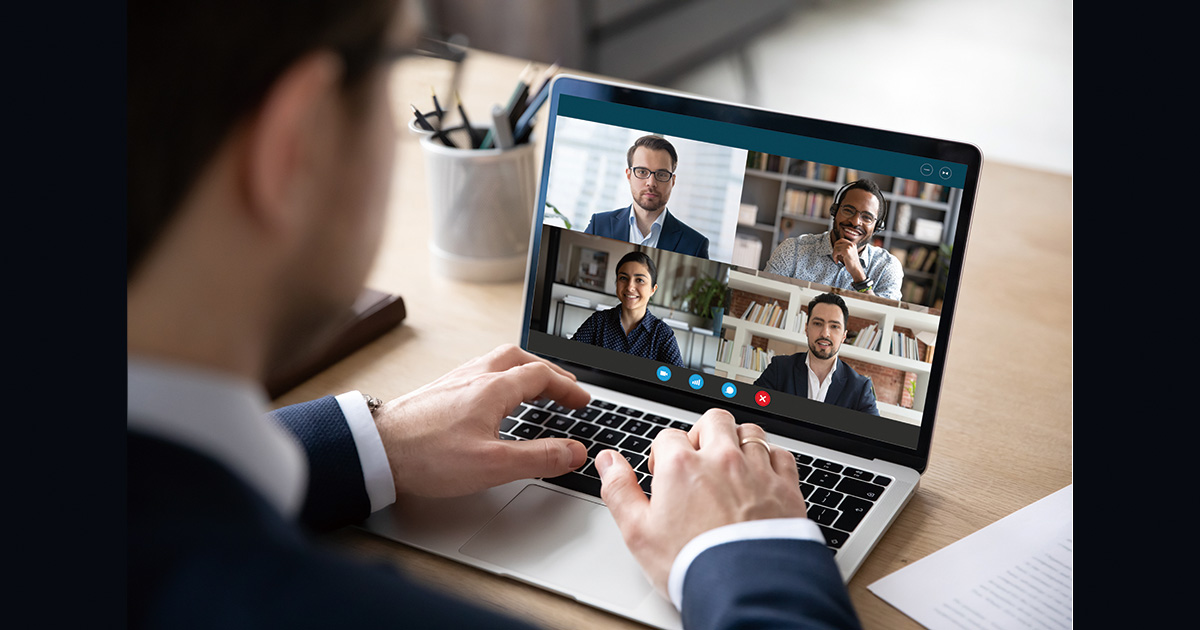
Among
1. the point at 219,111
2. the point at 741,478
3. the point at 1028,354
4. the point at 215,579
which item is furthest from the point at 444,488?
the point at 1028,354

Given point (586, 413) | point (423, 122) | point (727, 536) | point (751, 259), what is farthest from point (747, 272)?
point (423, 122)

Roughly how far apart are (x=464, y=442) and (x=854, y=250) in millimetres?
411

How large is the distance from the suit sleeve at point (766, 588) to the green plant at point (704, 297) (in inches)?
12.4

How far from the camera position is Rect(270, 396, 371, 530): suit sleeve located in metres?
0.78

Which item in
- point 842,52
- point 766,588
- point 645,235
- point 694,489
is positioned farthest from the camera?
point 842,52

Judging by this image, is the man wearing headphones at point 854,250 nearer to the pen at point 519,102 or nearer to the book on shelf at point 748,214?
the book on shelf at point 748,214

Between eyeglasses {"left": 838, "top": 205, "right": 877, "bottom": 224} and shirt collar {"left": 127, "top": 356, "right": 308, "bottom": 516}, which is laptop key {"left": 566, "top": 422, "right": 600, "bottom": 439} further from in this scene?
shirt collar {"left": 127, "top": 356, "right": 308, "bottom": 516}

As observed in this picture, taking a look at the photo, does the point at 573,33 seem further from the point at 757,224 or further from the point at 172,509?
the point at 172,509

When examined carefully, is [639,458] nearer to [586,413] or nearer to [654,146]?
[586,413]

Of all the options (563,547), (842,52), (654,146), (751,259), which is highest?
(842,52)

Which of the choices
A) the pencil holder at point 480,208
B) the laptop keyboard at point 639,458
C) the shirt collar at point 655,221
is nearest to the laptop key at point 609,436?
the laptop keyboard at point 639,458

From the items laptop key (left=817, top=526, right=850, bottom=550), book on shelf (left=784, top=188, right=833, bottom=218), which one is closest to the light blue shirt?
book on shelf (left=784, top=188, right=833, bottom=218)

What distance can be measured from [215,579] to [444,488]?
37 cm

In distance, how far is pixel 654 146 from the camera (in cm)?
98
